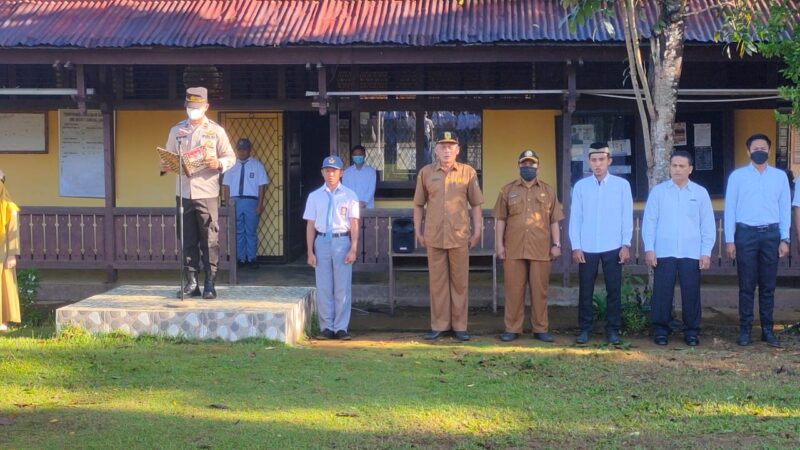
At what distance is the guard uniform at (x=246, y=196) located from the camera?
44.9ft

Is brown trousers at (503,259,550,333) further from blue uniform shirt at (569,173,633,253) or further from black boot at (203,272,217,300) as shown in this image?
black boot at (203,272,217,300)

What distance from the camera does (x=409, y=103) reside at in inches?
520

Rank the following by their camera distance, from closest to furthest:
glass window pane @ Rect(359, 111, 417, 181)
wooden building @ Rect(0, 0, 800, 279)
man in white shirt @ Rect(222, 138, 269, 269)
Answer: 1. wooden building @ Rect(0, 0, 800, 279)
2. man in white shirt @ Rect(222, 138, 269, 269)
3. glass window pane @ Rect(359, 111, 417, 181)

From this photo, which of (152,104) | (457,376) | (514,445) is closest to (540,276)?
(457,376)

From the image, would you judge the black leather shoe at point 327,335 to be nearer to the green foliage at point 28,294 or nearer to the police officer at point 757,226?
the green foliage at point 28,294

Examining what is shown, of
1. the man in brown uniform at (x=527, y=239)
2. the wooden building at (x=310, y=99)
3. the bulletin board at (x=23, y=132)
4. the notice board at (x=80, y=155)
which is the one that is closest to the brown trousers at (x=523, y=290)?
the man in brown uniform at (x=527, y=239)

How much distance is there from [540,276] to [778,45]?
→ 3127 millimetres

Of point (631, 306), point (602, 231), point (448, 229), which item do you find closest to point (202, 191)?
point (448, 229)

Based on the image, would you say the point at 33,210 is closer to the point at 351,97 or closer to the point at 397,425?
the point at 351,97

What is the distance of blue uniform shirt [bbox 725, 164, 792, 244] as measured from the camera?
9.34 metres

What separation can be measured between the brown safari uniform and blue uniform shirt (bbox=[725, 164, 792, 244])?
2391 mm

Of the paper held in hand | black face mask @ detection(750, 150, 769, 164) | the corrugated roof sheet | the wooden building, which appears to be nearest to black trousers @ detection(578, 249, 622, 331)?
black face mask @ detection(750, 150, 769, 164)

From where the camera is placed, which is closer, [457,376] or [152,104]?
[457,376]

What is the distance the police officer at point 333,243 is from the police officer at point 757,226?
3.62 meters
